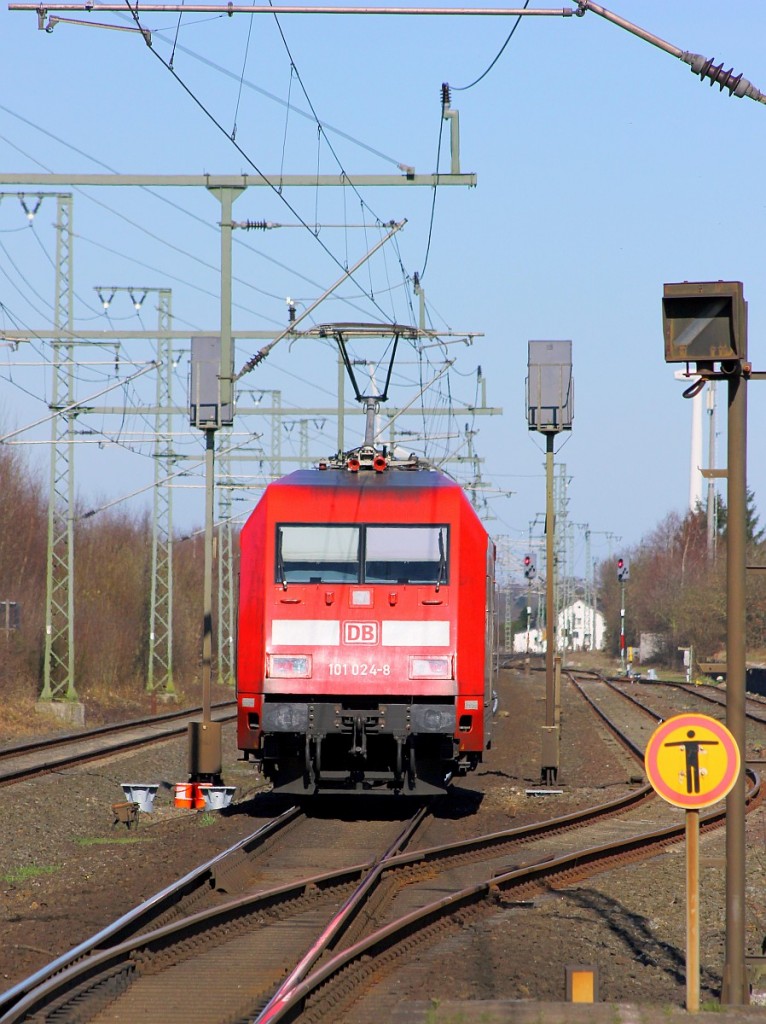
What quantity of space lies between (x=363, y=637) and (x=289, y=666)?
2.69 feet

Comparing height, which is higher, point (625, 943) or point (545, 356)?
point (545, 356)

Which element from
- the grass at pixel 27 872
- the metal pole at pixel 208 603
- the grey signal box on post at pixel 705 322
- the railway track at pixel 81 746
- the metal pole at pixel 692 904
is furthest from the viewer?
the railway track at pixel 81 746

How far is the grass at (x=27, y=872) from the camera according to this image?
463 inches

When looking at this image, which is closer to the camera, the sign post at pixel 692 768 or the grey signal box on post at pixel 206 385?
the sign post at pixel 692 768

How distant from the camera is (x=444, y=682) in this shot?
14625 mm

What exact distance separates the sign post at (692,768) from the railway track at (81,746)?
46.7ft

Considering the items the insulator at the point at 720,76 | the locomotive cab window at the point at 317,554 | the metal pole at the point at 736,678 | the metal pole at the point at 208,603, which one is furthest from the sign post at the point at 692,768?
the metal pole at the point at 208,603

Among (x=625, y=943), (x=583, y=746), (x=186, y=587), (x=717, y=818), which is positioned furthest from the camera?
(x=186, y=587)

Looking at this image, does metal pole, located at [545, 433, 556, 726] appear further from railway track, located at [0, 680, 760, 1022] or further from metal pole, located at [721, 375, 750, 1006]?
metal pole, located at [721, 375, 750, 1006]

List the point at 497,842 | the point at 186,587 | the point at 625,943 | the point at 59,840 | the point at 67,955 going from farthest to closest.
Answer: the point at 186,587, the point at 59,840, the point at 497,842, the point at 625,943, the point at 67,955

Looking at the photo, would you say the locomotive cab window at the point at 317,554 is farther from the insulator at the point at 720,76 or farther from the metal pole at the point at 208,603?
the insulator at the point at 720,76

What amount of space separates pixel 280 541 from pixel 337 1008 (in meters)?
8.17

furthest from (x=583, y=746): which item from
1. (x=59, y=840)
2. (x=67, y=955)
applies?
(x=67, y=955)

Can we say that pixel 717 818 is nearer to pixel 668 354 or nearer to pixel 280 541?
pixel 280 541
